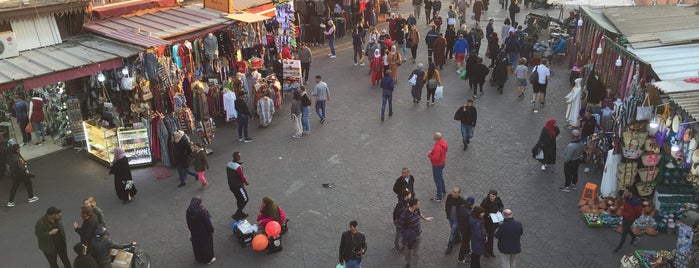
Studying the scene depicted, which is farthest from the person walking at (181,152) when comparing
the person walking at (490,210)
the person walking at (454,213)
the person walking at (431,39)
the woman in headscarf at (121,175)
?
the person walking at (431,39)

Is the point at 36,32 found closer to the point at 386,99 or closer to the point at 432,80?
the point at 386,99

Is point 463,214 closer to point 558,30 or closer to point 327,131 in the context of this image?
point 327,131

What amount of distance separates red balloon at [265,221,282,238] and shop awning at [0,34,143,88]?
6.41 meters

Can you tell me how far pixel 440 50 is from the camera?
20.7 m

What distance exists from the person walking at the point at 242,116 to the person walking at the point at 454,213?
6.84 meters

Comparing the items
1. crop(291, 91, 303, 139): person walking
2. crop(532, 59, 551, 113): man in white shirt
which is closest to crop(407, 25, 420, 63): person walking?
crop(532, 59, 551, 113): man in white shirt

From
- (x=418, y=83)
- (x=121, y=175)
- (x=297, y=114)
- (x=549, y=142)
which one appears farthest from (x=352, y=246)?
(x=418, y=83)

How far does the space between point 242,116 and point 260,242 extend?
559 centimetres

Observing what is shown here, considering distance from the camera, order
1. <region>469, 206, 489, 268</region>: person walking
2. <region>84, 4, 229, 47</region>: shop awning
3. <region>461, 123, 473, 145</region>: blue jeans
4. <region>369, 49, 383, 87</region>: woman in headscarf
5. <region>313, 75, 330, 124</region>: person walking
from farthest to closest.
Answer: <region>369, 49, 383, 87</region>: woman in headscarf → <region>313, 75, 330, 124</region>: person walking → <region>84, 4, 229, 47</region>: shop awning → <region>461, 123, 473, 145</region>: blue jeans → <region>469, 206, 489, 268</region>: person walking

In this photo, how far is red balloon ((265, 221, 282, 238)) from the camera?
10.6m

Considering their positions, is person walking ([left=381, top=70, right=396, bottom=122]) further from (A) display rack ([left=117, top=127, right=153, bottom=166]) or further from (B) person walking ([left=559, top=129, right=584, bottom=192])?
(A) display rack ([left=117, top=127, right=153, bottom=166])

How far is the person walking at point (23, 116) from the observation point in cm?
1557

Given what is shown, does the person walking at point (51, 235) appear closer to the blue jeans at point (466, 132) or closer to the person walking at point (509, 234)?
the person walking at point (509, 234)

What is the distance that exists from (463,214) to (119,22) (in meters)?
11.3
